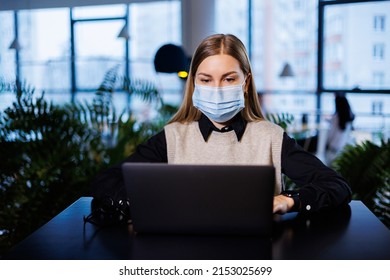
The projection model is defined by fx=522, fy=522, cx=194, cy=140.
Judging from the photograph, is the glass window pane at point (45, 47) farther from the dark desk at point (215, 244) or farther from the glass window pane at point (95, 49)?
the dark desk at point (215, 244)

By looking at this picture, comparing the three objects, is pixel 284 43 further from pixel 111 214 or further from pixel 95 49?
pixel 111 214

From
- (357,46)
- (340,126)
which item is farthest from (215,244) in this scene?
→ (357,46)

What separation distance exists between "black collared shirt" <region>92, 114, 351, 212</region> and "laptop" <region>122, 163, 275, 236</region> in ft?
1.19

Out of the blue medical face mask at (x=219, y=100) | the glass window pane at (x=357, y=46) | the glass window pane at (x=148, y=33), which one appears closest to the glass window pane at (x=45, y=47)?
the glass window pane at (x=148, y=33)

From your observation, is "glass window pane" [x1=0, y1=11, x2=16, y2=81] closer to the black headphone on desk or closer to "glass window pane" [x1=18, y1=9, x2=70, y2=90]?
"glass window pane" [x1=18, y1=9, x2=70, y2=90]

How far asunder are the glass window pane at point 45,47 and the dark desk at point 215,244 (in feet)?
8.83

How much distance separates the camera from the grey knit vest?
2.00m

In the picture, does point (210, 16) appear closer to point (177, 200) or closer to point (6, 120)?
point (6, 120)

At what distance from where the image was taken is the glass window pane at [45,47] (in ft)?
13.8

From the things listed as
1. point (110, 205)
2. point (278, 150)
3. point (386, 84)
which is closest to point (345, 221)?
point (278, 150)

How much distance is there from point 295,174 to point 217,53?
53cm

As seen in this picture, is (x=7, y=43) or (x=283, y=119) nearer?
(x=283, y=119)

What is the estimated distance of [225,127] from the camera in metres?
2.01

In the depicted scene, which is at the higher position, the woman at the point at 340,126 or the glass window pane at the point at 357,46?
the glass window pane at the point at 357,46
